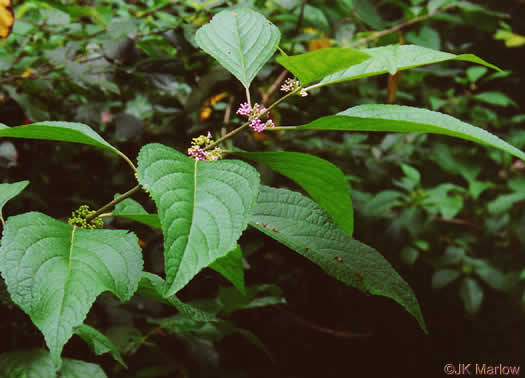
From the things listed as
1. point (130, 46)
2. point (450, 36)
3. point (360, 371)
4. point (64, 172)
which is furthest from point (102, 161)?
point (450, 36)

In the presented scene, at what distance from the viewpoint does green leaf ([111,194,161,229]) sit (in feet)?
2.35

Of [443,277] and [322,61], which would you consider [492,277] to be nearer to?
[443,277]

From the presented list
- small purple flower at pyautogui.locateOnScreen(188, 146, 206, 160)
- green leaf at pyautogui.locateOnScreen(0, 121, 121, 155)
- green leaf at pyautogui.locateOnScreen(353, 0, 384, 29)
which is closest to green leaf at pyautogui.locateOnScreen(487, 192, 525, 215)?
green leaf at pyautogui.locateOnScreen(353, 0, 384, 29)

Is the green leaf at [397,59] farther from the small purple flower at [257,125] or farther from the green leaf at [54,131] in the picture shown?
the green leaf at [54,131]

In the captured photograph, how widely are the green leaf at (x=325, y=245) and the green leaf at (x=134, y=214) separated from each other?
0.16 meters

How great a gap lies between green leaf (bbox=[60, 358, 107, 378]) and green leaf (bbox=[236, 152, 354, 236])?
525 mm

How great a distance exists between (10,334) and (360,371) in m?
2.01

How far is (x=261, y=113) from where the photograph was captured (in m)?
0.69

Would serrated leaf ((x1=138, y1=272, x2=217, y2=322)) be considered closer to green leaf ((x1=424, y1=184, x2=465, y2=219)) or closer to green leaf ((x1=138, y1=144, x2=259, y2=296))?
green leaf ((x1=138, y1=144, x2=259, y2=296))

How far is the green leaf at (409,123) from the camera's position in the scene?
0.53m

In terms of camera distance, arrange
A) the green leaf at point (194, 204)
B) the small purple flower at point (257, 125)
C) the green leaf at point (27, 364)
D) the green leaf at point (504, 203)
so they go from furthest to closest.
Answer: the green leaf at point (504, 203) → the green leaf at point (27, 364) → the small purple flower at point (257, 125) → the green leaf at point (194, 204)

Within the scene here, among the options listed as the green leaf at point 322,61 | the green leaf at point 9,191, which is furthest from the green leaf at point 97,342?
the green leaf at point 322,61

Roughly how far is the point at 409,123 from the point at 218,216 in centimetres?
26

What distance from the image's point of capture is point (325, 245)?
68cm
